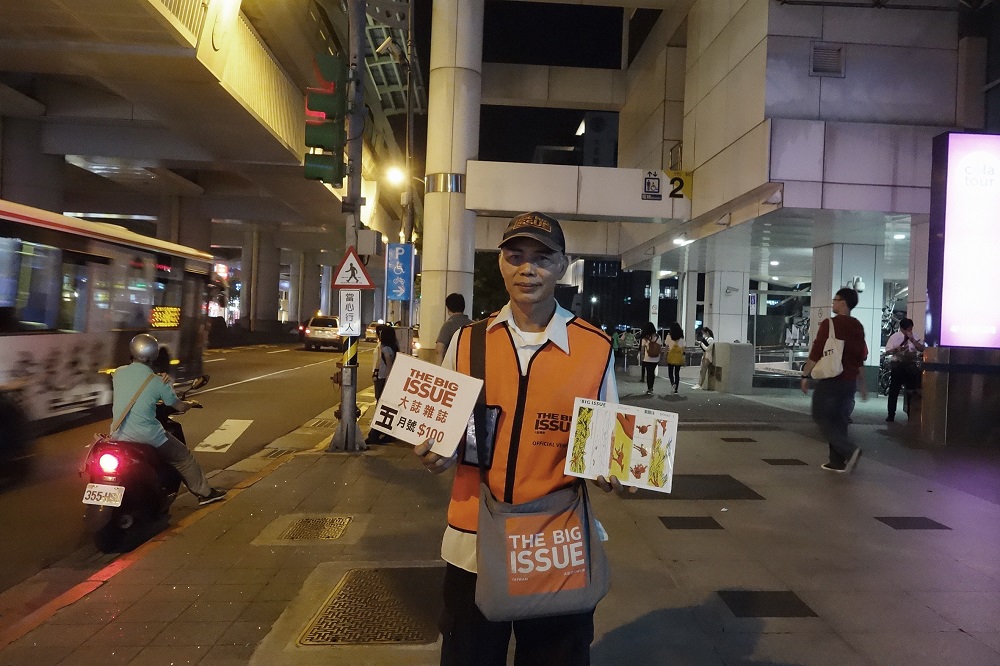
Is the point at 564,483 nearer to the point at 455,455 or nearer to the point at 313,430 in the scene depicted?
the point at 455,455

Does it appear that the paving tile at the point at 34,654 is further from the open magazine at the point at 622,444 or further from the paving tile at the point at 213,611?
the open magazine at the point at 622,444

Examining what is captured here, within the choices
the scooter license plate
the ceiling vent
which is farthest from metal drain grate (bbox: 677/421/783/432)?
the scooter license plate

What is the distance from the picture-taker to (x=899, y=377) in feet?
40.5

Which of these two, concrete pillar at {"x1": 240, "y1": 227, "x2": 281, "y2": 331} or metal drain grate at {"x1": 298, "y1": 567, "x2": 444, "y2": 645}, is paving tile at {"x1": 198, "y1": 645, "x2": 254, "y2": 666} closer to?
metal drain grate at {"x1": 298, "y1": 567, "x2": 444, "y2": 645}

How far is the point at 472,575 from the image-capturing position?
2537 mm

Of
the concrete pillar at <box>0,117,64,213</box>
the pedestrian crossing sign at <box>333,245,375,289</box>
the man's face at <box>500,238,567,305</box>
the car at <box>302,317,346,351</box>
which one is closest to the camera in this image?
the man's face at <box>500,238,567,305</box>

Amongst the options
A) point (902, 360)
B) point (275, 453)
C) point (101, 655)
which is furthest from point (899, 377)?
point (101, 655)

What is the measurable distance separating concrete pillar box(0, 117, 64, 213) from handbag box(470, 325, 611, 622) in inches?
925

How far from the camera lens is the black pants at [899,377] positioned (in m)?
12.4

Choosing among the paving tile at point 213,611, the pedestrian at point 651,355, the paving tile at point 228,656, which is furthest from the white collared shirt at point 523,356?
the pedestrian at point 651,355

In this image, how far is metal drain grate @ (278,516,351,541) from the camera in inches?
240

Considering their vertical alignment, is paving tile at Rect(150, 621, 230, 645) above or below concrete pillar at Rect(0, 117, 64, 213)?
below

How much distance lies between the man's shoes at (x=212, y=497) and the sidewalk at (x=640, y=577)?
96mm

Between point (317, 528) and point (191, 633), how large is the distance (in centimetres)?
216
